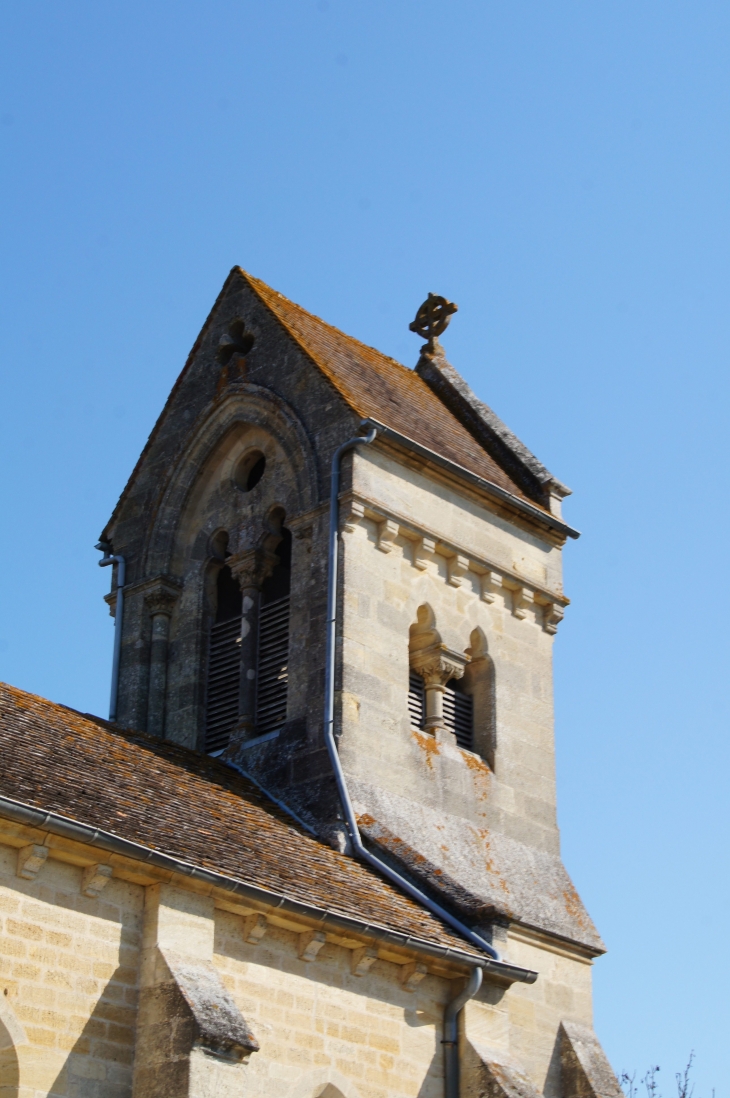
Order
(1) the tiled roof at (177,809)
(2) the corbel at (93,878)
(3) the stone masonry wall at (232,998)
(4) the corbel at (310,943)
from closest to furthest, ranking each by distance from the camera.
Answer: (3) the stone masonry wall at (232,998) < (2) the corbel at (93,878) < (1) the tiled roof at (177,809) < (4) the corbel at (310,943)

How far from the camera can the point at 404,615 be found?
64.1 feet

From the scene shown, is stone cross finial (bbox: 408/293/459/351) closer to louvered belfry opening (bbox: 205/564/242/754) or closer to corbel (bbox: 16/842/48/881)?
louvered belfry opening (bbox: 205/564/242/754)

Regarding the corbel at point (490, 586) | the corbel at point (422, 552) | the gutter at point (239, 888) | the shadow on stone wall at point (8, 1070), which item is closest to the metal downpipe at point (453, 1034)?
the gutter at point (239, 888)

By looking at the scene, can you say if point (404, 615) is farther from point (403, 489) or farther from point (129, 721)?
point (129, 721)

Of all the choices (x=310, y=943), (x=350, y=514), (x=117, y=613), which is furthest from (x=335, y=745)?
(x=117, y=613)

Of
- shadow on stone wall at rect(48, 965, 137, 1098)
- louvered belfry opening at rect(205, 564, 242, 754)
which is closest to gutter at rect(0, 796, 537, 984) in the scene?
shadow on stone wall at rect(48, 965, 137, 1098)

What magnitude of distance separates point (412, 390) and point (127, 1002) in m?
11.6

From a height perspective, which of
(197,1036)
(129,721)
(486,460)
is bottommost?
(197,1036)

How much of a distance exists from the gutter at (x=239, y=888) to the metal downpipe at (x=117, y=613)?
6.81m

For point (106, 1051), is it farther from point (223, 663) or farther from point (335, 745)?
point (223, 663)

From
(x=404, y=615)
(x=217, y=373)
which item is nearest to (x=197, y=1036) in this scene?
(x=404, y=615)

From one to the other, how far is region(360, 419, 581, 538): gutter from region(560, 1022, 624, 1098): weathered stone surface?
631 centimetres

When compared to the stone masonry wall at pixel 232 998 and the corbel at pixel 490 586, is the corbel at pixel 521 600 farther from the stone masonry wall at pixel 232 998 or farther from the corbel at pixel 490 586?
the stone masonry wall at pixel 232 998

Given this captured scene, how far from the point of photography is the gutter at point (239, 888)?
41.3ft
